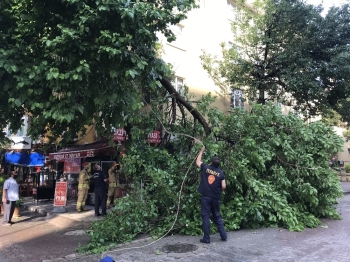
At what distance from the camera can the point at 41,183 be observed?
16328 millimetres

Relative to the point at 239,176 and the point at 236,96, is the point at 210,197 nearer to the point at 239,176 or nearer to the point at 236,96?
the point at 239,176

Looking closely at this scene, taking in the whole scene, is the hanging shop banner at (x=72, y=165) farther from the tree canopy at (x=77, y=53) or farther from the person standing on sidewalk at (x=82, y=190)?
the tree canopy at (x=77, y=53)

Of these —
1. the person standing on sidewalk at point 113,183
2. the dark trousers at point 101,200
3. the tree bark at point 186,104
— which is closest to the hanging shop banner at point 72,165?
the person standing on sidewalk at point 113,183

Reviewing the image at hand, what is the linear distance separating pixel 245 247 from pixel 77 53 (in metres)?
4.86

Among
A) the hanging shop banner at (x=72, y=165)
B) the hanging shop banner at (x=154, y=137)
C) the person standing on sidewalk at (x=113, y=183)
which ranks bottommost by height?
Answer: the person standing on sidewalk at (x=113, y=183)

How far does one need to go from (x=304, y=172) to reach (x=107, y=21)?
19.9 feet

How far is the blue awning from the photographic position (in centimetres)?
1579

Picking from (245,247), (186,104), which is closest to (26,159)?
(186,104)

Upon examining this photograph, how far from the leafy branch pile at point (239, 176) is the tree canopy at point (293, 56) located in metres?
5.94

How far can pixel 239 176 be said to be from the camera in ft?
26.2

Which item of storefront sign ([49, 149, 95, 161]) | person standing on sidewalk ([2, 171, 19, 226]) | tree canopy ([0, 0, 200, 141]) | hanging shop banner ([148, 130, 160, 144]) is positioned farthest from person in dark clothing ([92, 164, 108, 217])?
tree canopy ([0, 0, 200, 141])

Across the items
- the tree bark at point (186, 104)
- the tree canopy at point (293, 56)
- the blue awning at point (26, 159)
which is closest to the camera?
the tree bark at point (186, 104)

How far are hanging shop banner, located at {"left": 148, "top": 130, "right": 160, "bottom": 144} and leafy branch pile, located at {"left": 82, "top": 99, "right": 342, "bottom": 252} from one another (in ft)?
0.93

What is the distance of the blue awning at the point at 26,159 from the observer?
622 inches
